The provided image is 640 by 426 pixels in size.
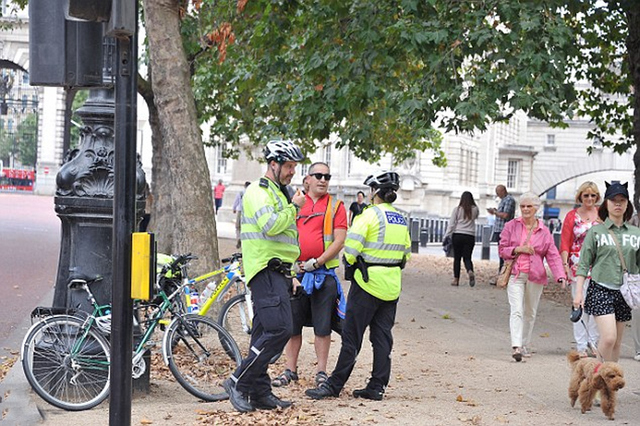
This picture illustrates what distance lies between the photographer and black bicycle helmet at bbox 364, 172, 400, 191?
8.71m

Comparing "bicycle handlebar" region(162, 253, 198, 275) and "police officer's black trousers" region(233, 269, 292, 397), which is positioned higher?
"bicycle handlebar" region(162, 253, 198, 275)

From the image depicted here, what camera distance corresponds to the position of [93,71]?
552cm

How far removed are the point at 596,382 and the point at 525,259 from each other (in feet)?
10.4

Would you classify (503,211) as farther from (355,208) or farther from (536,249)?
(536,249)

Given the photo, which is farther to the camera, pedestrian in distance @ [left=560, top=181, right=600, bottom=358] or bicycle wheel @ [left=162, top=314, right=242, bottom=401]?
pedestrian in distance @ [left=560, top=181, right=600, bottom=358]

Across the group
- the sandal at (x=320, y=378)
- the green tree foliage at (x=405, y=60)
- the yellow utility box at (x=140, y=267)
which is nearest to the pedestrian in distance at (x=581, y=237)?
the green tree foliage at (x=405, y=60)

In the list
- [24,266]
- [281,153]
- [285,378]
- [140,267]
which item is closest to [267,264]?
[281,153]

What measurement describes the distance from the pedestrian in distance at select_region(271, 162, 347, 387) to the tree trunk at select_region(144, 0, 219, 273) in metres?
3.19

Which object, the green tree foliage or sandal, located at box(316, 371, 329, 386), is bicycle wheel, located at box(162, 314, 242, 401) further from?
the green tree foliage

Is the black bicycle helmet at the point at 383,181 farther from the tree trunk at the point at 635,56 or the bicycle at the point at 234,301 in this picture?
the tree trunk at the point at 635,56

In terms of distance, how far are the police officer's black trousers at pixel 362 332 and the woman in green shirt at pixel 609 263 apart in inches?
62.9

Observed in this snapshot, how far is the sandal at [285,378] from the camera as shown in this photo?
919cm

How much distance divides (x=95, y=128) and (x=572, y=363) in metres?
Answer: 4.13

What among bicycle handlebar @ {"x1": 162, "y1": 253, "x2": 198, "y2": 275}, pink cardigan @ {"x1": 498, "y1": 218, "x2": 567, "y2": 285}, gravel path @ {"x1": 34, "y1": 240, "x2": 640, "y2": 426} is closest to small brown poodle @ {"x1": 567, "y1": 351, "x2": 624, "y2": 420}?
gravel path @ {"x1": 34, "y1": 240, "x2": 640, "y2": 426}
